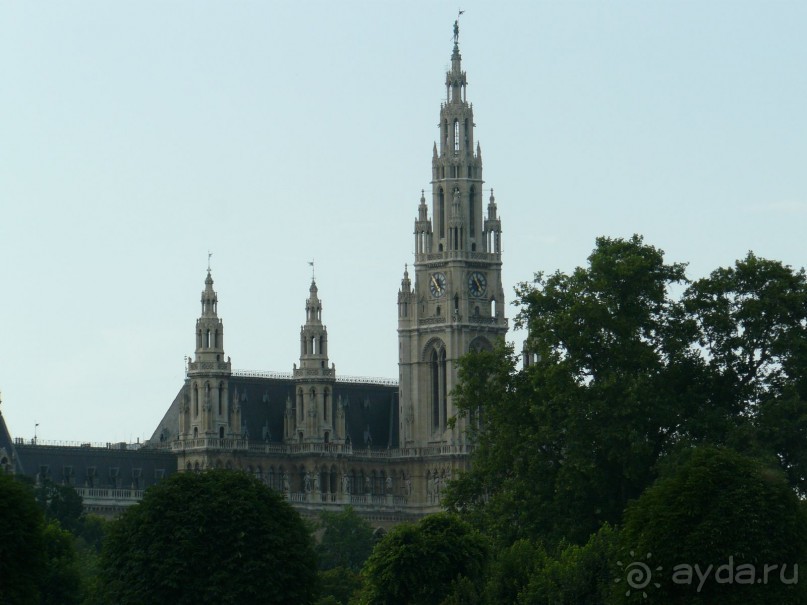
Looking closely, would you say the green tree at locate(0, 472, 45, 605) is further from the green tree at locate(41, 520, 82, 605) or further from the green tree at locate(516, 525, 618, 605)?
the green tree at locate(516, 525, 618, 605)

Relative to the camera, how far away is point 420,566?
12381 centimetres

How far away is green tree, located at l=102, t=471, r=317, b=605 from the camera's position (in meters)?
115

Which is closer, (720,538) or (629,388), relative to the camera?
(720,538)

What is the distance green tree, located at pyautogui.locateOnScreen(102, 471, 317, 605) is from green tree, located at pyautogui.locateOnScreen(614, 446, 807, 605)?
52.3 ft

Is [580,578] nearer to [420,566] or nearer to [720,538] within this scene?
[720,538]

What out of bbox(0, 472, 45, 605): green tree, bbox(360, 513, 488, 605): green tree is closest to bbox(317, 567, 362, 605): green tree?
bbox(360, 513, 488, 605): green tree

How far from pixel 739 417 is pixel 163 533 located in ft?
91.2

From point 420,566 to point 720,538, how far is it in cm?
2394

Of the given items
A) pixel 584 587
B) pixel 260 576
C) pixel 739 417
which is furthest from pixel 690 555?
pixel 739 417

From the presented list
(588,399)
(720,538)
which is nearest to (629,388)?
(588,399)

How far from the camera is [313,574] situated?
117125mm

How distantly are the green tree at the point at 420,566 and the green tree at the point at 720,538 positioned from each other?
19308mm

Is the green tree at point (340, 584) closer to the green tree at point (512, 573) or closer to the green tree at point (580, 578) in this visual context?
the green tree at point (512, 573)

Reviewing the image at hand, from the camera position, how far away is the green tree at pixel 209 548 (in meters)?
115
